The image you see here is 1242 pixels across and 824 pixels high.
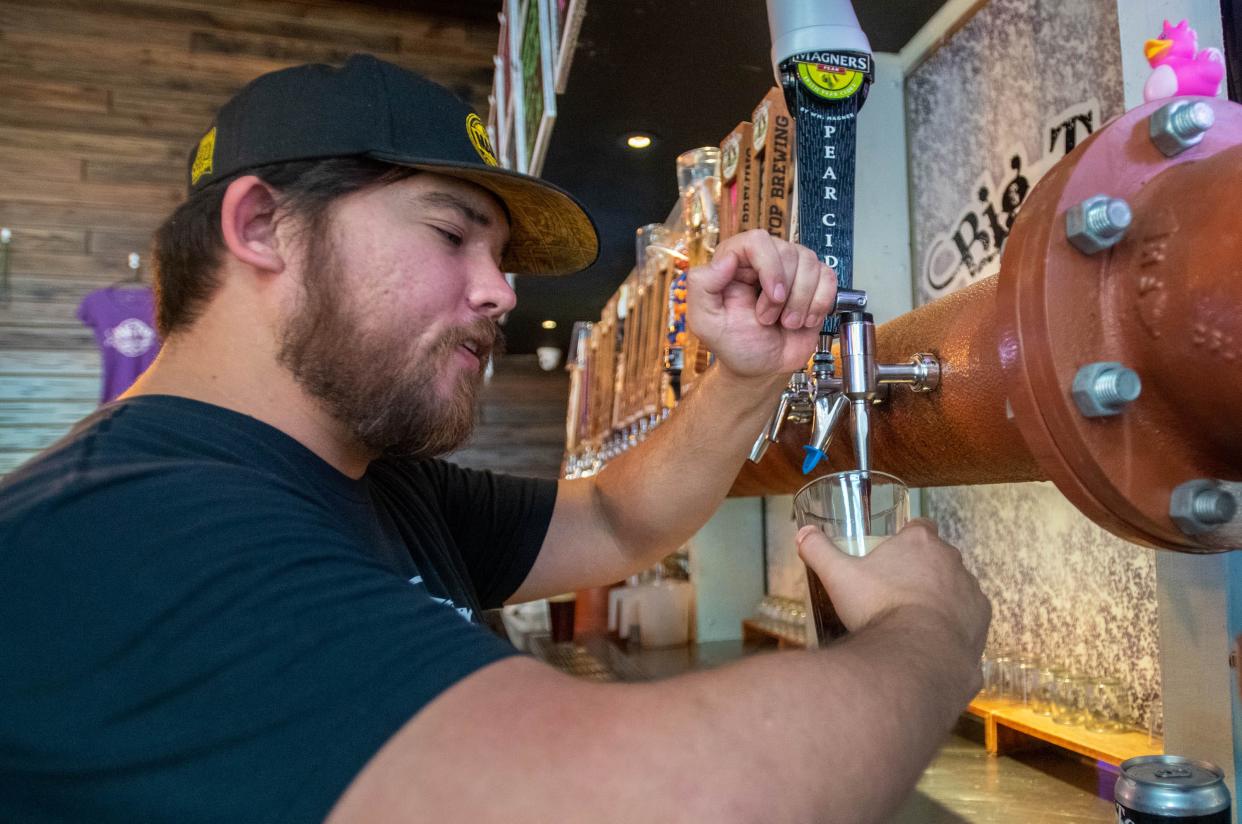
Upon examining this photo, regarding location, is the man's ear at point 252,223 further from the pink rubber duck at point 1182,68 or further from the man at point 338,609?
the pink rubber duck at point 1182,68

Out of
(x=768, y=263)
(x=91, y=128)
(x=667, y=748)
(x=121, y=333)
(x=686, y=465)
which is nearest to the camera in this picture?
(x=667, y=748)

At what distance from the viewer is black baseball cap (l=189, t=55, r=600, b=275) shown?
887 millimetres

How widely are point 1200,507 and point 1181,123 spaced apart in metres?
0.24

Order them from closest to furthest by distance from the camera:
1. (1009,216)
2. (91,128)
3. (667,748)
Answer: (667,748)
(1009,216)
(91,128)

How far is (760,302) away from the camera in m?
0.86

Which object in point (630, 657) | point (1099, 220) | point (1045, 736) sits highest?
point (1099, 220)

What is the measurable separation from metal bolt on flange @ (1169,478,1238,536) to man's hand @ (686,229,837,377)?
341mm

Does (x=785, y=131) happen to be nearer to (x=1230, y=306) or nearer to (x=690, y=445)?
(x=690, y=445)

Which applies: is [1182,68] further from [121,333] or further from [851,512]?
[121,333]

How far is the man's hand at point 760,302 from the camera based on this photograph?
31.8 inches

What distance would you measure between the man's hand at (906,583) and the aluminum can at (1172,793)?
0.51 ft

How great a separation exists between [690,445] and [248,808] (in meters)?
0.78

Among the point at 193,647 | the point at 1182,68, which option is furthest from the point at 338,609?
the point at 1182,68

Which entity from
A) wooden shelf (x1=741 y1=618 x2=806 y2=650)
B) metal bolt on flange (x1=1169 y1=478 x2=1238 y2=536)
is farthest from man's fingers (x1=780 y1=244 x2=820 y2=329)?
wooden shelf (x1=741 y1=618 x2=806 y2=650)
